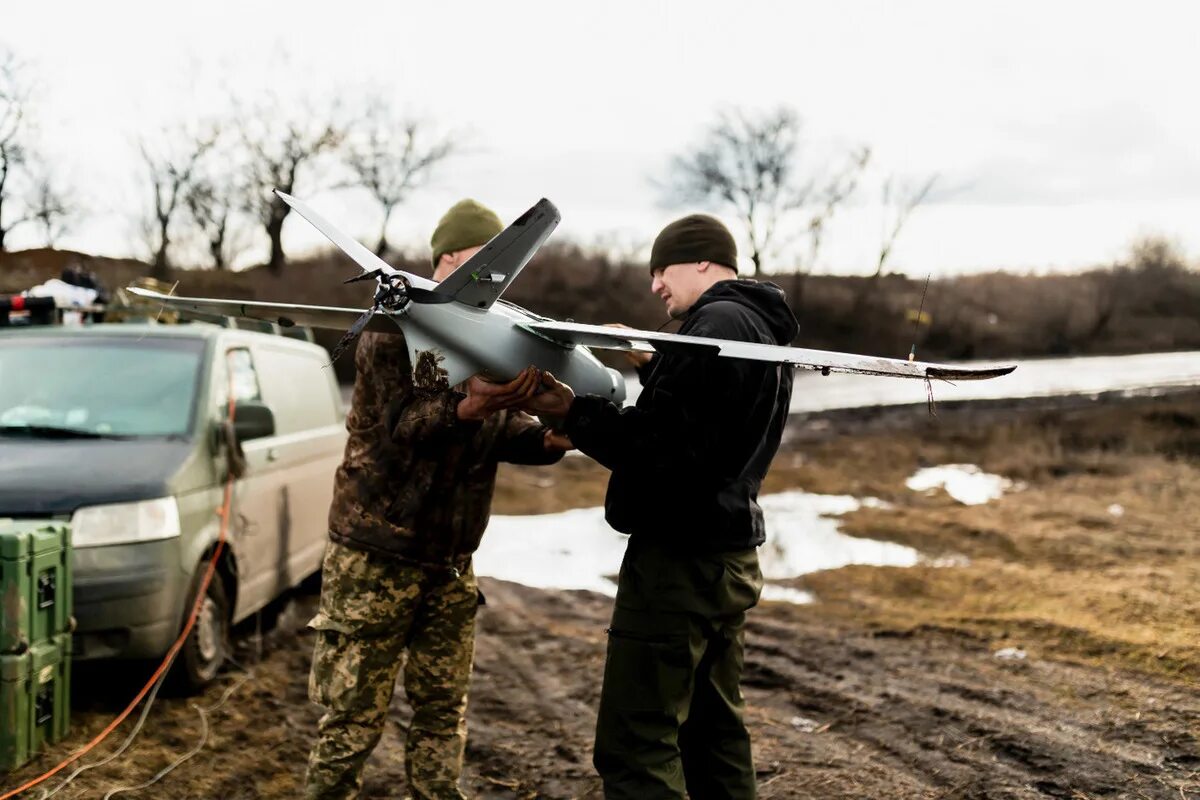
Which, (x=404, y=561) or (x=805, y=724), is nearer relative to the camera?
(x=404, y=561)

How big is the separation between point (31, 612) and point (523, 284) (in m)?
27.3

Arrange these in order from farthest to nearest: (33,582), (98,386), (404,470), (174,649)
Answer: (98,386) < (174,649) < (33,582) < (404,470)

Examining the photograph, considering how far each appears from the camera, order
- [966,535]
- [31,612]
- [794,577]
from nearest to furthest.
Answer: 1. [31,612]
2. [794,577]
3. [966,535]

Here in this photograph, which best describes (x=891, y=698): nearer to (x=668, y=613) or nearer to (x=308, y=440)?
(x=668, y=613)

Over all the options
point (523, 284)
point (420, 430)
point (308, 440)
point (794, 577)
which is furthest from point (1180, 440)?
point (523, 284)

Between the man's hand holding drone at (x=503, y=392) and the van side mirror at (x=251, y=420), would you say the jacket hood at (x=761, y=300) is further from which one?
the van side mirror at (x=251, y=420)

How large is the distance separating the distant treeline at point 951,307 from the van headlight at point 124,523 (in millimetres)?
23618

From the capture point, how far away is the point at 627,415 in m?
2.54

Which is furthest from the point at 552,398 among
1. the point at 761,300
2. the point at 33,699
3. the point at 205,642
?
the point at 205,642

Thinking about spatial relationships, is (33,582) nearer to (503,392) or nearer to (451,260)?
(451,260)

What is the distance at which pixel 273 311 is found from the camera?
3.02 meters

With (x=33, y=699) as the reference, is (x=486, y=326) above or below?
above

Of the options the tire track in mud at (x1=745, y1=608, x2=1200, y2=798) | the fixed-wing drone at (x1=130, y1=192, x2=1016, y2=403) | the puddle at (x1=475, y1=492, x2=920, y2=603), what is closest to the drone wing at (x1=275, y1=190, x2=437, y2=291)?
the fixed-wing drone at (x1=130, y1=192, x2=1016, y2=403)

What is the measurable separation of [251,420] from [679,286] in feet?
8.82
